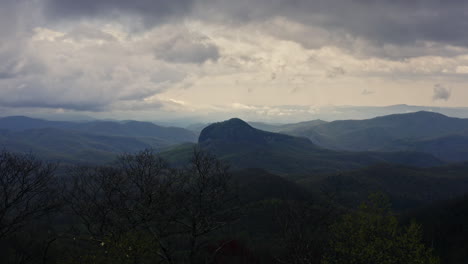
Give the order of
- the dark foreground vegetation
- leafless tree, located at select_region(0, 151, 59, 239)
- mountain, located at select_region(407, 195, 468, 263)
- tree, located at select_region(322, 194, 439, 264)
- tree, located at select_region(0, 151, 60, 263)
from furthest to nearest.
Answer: mountain, located at select_region(407, 195, 468, 263)
tree, located at select_region(0, 151, 60, 263)
leafless tree, located at select_region(0, 151, 59, 239)
the dark foreground vegetation
tree, located at select_region(322, 194, 439, 264)

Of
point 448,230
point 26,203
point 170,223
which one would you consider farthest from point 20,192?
point 448,230

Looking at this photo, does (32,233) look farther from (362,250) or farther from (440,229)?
(440,229)

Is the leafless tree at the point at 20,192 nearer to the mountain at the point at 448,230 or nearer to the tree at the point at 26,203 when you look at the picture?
the tree at the point at 26,203

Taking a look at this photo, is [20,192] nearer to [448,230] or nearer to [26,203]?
[26,203]

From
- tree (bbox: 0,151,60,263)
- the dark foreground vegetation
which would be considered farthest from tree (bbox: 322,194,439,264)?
tree (bbox: 0,151,60,263)

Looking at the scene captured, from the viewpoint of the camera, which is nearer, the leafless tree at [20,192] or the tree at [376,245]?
the tree at [376,245]

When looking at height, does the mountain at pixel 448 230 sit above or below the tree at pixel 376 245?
below

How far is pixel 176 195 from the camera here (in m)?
64.5

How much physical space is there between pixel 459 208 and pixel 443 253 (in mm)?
71324

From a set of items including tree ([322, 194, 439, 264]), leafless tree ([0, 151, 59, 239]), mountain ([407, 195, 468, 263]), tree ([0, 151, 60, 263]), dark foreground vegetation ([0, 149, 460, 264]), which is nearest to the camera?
tree ([322, 194, 439, 264])

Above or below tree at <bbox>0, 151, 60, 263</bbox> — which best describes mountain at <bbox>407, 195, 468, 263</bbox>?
below

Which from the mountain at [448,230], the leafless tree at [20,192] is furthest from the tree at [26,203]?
the mountain at [448,230]

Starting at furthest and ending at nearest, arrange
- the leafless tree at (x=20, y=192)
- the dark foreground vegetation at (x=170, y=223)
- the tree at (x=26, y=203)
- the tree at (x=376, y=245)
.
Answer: the tree at (x=26, y=203) < the leafless tree at (x=20, y=192) < the dark foreground vegetation at (x=170, y=223) < the tree at (x=376, y=245)

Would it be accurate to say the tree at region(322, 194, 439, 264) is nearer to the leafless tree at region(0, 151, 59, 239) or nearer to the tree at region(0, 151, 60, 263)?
the tree at region(0, 151, 60, 263)
